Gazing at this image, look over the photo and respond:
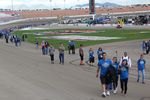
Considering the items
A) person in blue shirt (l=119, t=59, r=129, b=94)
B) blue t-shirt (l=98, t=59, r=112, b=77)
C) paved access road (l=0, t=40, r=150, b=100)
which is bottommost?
paved access road (l=0, t=40, r=150, b=100)

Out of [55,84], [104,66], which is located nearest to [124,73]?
[104,66]

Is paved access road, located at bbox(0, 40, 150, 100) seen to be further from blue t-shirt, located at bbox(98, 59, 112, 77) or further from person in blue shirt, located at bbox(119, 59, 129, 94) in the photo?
blue t-shirt, located at bbox(98, 59, 112, 77)

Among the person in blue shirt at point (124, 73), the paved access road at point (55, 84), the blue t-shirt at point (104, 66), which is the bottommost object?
the paved access road at point (55, 84)

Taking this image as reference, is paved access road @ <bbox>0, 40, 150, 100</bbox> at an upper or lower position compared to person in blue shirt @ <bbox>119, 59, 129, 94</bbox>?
lower

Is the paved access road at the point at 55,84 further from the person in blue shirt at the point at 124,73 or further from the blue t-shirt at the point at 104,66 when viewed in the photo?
the blue t-shirt at the point at 104,66

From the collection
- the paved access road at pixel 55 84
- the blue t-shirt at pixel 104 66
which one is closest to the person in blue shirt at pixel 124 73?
the paved access road at pixel 55 84

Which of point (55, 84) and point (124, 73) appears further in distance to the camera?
point (55, 84)

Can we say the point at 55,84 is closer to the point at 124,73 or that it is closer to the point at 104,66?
the point at 124,73

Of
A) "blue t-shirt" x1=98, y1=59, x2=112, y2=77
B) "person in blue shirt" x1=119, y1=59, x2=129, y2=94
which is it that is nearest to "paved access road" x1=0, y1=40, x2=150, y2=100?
"person in blue shirt" x1=119, y1=59, x2=129, y2=94

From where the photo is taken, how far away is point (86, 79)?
21000 mm

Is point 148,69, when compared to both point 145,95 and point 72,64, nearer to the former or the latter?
Answer: point 72,64

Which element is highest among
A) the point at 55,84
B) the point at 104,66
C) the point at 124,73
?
the point at 104,66

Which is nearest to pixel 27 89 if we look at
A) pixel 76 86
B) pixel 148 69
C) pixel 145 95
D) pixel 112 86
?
pixel 76 86

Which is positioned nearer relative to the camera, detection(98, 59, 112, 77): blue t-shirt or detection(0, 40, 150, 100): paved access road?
detection(98, 59, 112, 77): blue t-shirt
